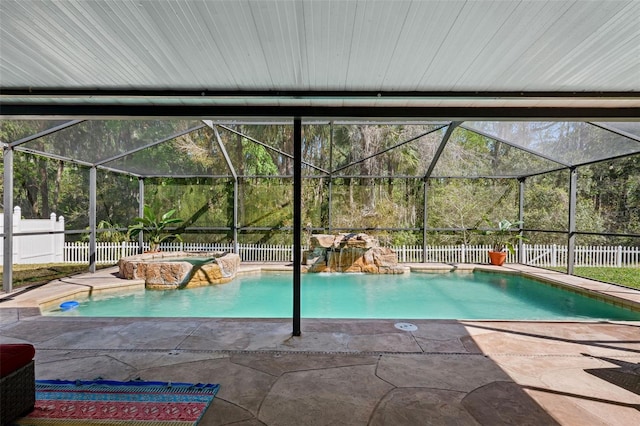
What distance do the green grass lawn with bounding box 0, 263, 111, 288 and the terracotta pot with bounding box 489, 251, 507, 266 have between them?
10994 mm

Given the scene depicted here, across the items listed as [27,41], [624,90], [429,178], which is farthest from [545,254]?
[27,41]

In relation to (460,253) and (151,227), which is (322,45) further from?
(460,253)

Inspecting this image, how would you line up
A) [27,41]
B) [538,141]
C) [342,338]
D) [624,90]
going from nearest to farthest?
[27,41] < [624,90] < [342,338] < [538,141]

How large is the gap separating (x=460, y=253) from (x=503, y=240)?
1.51m

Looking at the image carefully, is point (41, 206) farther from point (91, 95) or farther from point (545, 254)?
point (545, 254)

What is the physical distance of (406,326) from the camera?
3.90 m

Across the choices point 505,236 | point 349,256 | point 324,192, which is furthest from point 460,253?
point 324,192

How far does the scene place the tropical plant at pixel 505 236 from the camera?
9312 millimetres

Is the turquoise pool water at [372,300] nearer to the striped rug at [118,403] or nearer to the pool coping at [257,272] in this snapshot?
the pool coping at [257,272]

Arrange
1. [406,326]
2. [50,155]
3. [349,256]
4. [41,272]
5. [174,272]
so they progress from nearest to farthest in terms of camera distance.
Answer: [406,326], [50,155], [174,272], [41,272], [349,256]

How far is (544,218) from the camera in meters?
11.2

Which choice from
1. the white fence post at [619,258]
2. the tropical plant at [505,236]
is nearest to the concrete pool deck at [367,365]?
the tropical plant at [505,236]

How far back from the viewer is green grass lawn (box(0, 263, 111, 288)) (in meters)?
6.42

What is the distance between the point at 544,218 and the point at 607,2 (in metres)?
11.5
